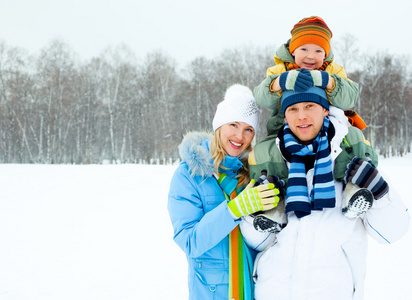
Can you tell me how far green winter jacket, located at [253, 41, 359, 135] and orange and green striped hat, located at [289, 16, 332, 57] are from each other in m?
0.10

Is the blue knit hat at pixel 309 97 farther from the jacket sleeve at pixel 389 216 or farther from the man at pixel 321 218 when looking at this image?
the jacket sleeve at pixel 389 216

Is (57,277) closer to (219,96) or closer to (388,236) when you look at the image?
(388,236)

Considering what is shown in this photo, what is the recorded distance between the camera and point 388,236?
1416 millimetres

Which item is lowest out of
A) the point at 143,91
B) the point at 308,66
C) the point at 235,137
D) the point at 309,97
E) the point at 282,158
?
the point at 282,158

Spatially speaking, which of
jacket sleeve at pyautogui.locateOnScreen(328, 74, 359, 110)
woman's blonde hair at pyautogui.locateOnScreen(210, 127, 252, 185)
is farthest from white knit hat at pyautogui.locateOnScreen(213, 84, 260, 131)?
jacket sleeve at pyautogui.locateOnScreen(328, 74, 359, 110)

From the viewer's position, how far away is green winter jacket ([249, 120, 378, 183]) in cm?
147

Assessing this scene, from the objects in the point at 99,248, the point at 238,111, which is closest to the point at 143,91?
the point at 99,248

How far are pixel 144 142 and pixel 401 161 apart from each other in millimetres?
21804

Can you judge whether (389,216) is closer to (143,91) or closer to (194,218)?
(194,218)

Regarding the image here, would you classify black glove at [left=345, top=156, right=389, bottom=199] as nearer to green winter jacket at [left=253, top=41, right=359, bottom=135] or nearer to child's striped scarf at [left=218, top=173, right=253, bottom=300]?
green winter jacket at [left=253, top=41, right=359, bottom=135]

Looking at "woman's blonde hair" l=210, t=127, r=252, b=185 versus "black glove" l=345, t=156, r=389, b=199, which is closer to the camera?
"black glove" l=345, t=156, r=389, b=199

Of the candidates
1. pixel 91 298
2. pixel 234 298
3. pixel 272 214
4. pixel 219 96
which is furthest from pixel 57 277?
pixel 219 96

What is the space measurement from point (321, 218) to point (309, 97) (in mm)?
607

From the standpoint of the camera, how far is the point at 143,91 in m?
27.4
